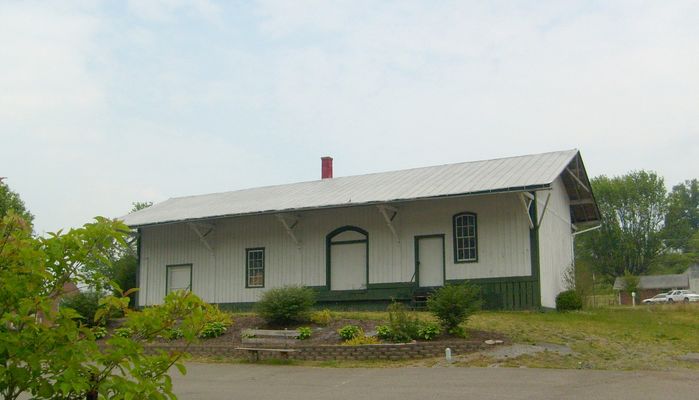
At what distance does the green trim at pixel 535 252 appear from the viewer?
21281mm

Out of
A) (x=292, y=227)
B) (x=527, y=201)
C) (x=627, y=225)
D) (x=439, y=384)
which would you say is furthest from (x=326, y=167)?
(x=627, y=225)

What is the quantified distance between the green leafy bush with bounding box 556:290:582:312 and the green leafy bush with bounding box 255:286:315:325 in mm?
8115

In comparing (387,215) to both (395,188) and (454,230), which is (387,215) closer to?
(395,188)

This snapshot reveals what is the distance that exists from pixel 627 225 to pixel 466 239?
56113 mm

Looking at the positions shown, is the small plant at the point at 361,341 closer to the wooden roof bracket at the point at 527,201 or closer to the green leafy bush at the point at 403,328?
the green leafy bush at the point at 403,328

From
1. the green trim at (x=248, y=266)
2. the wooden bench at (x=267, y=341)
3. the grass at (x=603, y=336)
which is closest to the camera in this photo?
the grass at (x=603, y=336)

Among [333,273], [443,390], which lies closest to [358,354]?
[443,390]

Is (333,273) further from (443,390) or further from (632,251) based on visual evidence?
(632,251)

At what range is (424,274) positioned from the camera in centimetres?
2302

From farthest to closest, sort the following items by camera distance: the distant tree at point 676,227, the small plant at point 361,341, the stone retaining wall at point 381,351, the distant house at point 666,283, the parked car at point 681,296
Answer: the distant tree at point 676,227
the distant house at point 666,283
the parked car at point 681,296
the small plant at point 361,341
the stone retaining wall at point 381,351

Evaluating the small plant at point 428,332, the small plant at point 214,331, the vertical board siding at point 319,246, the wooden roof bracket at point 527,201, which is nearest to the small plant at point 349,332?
the small plant at point 428,332

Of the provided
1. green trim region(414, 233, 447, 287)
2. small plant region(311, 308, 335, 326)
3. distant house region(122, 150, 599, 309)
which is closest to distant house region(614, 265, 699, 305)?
distant house region(122, 150, 599, 309)

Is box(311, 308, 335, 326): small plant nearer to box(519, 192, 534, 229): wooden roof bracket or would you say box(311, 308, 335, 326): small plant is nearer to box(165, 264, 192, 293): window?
box(519, 192, 534, 229): wooden roof bracket

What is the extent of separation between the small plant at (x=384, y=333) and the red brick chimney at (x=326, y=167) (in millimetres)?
14463
